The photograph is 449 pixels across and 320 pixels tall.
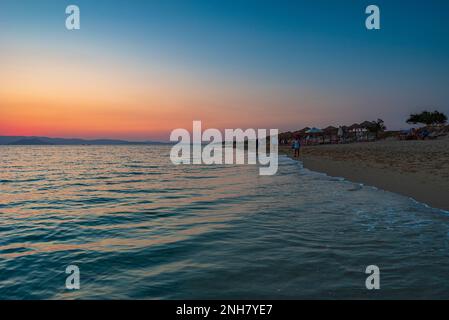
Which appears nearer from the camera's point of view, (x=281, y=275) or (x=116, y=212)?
(x=281, y=275)

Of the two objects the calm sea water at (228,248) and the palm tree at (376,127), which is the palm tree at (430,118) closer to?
the palm tree at (376,127)

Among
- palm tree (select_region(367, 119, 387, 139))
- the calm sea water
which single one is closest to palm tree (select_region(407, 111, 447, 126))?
palm tree (select_region(367, 119, 387, 139))

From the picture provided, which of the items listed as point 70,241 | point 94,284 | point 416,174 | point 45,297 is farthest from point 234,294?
point 416,174

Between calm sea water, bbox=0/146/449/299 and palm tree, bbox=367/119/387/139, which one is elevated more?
palm tree, bbox=367/119/387/139

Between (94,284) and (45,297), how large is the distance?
72 cm

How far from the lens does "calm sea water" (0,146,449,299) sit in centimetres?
494

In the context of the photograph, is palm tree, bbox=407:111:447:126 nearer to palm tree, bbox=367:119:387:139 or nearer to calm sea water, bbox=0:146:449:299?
palm tree, bbox=367:119:387:139

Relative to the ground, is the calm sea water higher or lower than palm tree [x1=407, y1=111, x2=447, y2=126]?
lower

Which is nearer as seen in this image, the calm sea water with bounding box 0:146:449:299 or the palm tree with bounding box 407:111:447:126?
the calm sea water with bounding box 0:146:449:299

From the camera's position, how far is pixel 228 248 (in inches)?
274

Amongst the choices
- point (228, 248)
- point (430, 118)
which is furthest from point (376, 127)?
point (228, 248)

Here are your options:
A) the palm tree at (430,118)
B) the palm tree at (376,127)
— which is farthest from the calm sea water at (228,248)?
the palm tree at (430,118)
